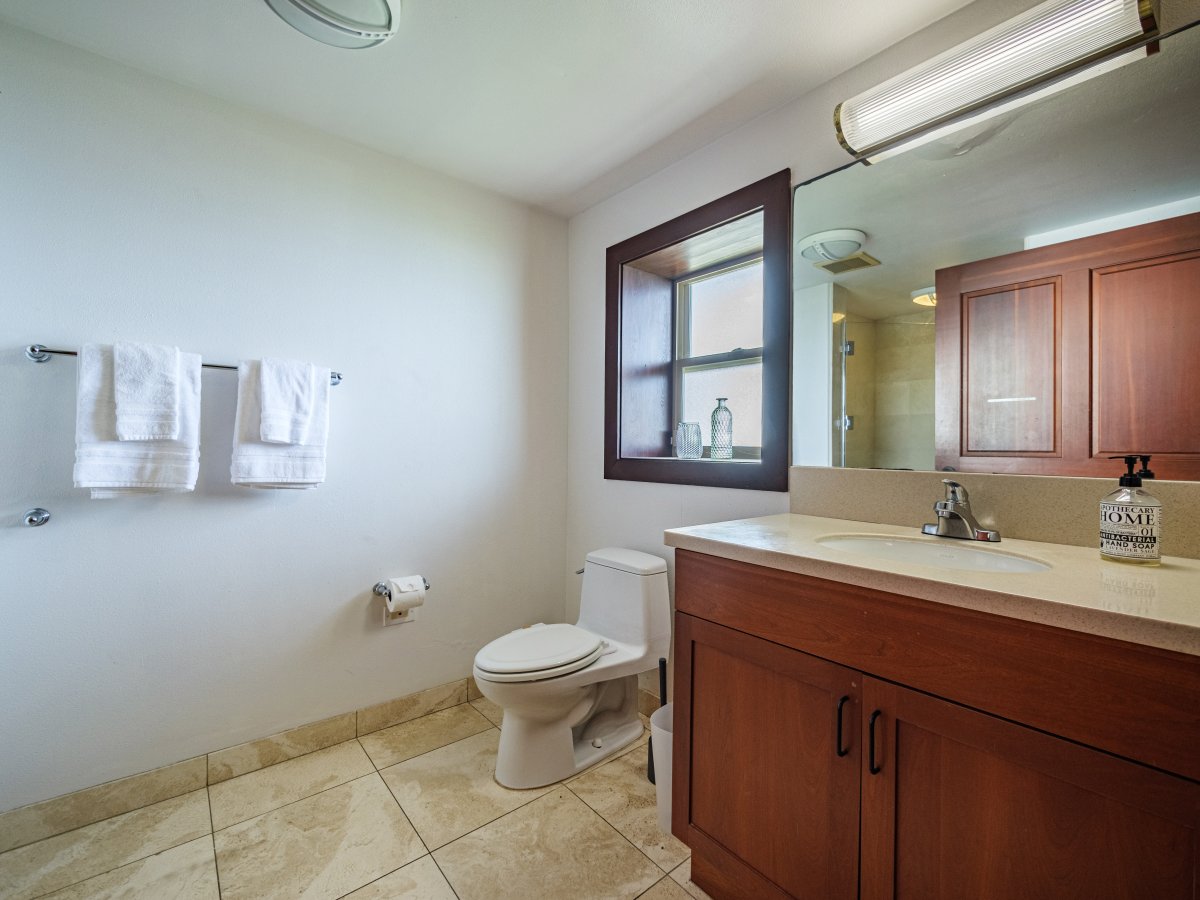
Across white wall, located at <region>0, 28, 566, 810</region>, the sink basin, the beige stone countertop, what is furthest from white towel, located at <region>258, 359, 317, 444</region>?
the sink basin

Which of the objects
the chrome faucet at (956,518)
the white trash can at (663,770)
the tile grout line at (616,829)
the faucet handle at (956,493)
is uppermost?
the faucet handle at (956,493)

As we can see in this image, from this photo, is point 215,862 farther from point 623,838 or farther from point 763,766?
point 763,766

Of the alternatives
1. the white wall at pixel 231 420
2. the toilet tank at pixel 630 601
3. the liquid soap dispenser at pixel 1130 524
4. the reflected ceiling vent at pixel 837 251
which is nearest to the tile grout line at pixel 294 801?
the white wall at pixel 231 420

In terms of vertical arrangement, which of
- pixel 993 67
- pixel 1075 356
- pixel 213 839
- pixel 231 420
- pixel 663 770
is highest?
pixel 993 67

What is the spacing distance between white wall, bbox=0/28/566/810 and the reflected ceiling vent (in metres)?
1.28

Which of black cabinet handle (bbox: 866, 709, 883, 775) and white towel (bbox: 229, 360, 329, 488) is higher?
white towel (bbox: 229, 360, 329, 488)

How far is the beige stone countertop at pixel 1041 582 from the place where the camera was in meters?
0.67

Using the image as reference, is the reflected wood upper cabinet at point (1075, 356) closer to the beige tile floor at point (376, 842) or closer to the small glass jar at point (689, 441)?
the small glass jar at point (689, 441)

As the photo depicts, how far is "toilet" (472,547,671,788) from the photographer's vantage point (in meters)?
1.58

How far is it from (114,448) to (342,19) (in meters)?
1.31

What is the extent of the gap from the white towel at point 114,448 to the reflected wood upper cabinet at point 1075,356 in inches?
83.3

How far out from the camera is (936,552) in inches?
47.8

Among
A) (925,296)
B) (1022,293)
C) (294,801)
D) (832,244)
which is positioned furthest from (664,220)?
(294,801)

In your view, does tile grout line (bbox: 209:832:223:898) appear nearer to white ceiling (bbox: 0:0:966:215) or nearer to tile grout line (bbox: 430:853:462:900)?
tile grout line (bbox: 430:853:462:900)
